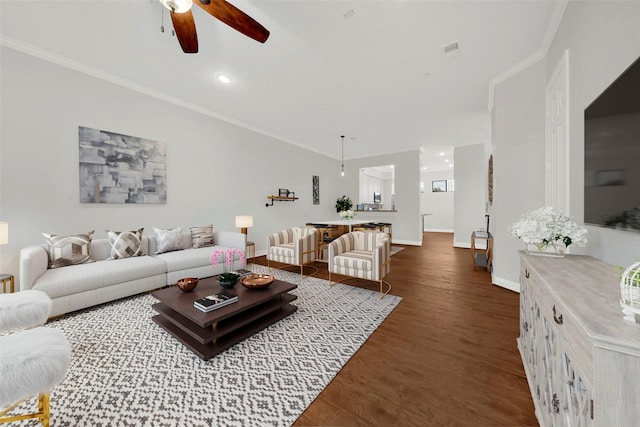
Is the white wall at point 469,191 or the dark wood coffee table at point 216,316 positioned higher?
the white wall at point 469,191

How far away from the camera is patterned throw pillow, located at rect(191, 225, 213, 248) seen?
3853 millimetres

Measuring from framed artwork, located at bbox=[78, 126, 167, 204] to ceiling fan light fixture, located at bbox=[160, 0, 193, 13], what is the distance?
8.55 ft

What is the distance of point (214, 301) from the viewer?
1.99 metres

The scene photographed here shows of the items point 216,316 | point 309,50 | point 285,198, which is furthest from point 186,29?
point 285,198

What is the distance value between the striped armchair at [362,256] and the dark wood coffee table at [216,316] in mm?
946

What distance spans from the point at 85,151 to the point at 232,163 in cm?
224

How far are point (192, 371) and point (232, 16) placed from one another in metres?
2.71

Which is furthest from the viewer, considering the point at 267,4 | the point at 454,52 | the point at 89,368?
the point at 454,52

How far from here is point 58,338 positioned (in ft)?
4.28

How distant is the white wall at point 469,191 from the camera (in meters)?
6.52

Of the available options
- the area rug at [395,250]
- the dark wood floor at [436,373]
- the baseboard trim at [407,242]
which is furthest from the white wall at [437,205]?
the dark wood floor at [436,373]

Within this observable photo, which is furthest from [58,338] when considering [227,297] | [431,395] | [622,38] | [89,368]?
[622,38]

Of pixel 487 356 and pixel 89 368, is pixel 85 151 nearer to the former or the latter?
pixel 89 368

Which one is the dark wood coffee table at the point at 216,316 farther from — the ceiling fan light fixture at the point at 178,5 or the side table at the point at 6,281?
the ceiling fan light fixture at the point at 178,5
